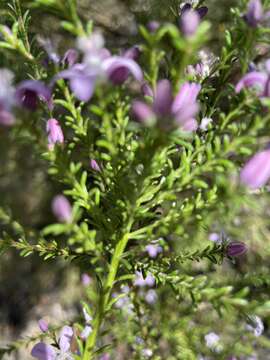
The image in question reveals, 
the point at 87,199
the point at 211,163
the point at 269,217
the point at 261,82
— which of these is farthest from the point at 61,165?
the point at 269,217

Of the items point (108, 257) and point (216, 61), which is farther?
point (108, 257)

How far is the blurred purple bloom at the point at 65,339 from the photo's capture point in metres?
1.01

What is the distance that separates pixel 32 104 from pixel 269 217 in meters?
2.33

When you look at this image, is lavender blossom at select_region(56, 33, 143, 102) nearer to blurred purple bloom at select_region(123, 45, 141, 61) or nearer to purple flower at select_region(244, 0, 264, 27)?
blurred purple bloom at select_region(123, 45, 141, 61)

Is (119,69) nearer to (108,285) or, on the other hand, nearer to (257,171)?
(257,171)

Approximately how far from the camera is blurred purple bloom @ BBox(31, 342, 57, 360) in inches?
38.0

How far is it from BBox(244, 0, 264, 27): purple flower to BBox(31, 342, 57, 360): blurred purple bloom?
2.82ft

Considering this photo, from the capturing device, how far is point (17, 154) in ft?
9.45

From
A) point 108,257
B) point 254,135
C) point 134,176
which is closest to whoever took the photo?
point 254,135

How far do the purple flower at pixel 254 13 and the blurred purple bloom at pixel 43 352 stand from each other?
33.8 inches

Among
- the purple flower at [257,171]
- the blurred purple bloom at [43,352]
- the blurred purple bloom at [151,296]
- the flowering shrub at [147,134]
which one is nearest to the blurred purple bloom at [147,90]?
the flowering shrub at [147,134]

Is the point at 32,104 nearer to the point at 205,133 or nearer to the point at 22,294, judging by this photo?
the point at 205,133

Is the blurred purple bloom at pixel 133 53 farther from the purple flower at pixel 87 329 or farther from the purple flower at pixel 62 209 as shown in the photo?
the purple flower at pixel 87 329

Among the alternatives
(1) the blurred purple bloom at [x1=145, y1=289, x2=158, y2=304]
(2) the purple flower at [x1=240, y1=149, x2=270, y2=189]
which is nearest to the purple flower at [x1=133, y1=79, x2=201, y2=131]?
(2) the purple flower at [x1=240, y1=149, x2=270, y2=189]
